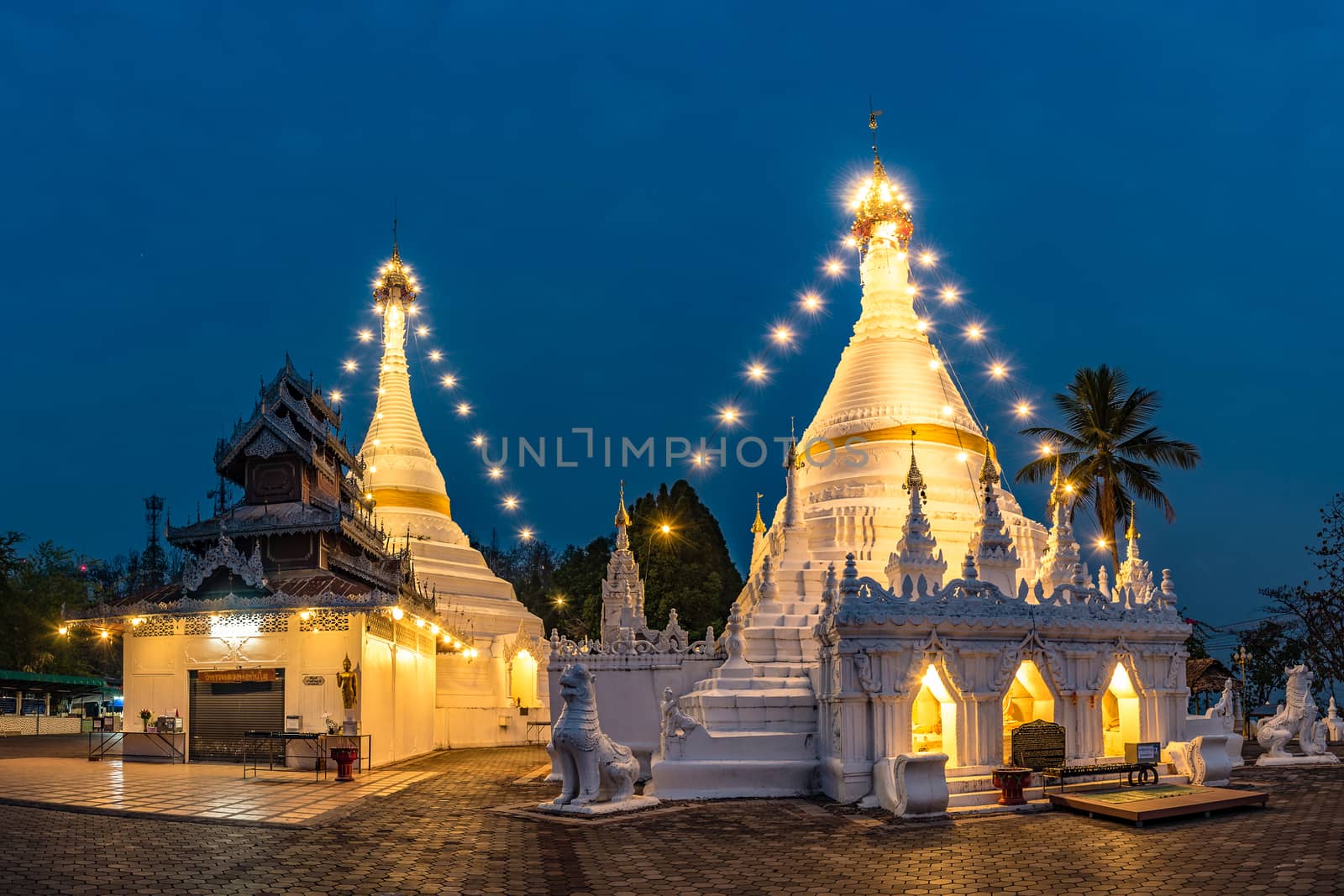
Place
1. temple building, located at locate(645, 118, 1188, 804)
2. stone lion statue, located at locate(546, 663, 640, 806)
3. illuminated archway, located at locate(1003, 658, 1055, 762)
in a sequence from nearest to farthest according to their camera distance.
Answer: stone lion statue, located at locate(546, 663, 640, 806), temple building, located at locate(645, 118, 1188, 804), illuminated archway, located at locate(1003, 658, 1055, 762)

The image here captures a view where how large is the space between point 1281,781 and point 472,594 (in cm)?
2852

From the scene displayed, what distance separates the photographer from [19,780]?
2014cm

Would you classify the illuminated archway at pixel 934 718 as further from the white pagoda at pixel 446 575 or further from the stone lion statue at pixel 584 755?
the white pagoda at pixel 446 575

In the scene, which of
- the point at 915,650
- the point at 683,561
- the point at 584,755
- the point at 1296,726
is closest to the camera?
the point at 584,755

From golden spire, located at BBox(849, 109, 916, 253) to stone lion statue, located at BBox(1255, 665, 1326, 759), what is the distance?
590 inches

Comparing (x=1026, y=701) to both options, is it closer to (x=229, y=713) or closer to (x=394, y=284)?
(x=229, y=713)

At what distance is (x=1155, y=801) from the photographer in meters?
15.2

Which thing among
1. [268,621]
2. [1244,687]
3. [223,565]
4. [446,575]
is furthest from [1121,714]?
[446,575]

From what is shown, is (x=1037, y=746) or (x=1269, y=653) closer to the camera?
(x=1037, y=746)

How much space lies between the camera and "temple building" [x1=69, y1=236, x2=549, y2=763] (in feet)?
81.5

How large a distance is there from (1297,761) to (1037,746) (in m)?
8.95

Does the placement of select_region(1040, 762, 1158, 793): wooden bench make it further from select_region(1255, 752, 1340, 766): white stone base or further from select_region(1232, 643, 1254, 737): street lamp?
select_region(1232, 643, 1254, 737): street lamp

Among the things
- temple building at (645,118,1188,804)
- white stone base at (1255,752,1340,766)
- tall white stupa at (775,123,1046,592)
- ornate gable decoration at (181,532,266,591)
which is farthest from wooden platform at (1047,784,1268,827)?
ornate gable decoration at (181,532,266,591)

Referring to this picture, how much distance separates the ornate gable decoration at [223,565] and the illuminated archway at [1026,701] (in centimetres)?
1588
